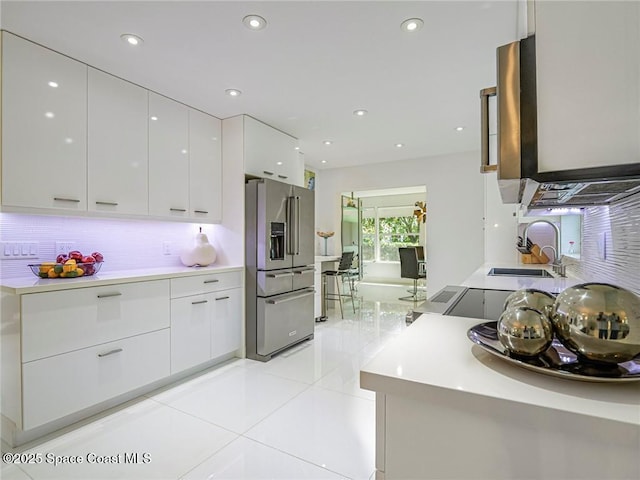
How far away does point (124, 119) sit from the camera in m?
2.46

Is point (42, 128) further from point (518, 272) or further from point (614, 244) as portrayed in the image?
point (518, 272)

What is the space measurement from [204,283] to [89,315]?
898 millimetres

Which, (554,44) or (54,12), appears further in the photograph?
(54,12)

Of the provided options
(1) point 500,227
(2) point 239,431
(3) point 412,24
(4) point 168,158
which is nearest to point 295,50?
(3) point 412,24

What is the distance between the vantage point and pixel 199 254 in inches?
120

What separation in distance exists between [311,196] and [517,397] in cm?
321

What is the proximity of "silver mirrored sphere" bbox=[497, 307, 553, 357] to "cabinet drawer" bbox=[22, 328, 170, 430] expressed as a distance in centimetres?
232

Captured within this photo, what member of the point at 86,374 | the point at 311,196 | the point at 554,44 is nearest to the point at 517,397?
the point at 554,44

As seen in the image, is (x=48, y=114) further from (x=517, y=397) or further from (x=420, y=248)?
(x=420, y=248)

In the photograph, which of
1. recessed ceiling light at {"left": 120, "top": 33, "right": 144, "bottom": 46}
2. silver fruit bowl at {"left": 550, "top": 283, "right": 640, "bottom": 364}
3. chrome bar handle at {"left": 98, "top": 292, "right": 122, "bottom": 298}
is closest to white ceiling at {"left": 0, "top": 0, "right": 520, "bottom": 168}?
recessed ceiling light at {"left": 120, "top": 33, "right": 144, "bottom": 46}

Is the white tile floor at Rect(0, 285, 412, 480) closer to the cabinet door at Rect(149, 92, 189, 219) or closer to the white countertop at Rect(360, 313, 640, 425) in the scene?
the white countertop at Rect(360, 313, 640, 425)

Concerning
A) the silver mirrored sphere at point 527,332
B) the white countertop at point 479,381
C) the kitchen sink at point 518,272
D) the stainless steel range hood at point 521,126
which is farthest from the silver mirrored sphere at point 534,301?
the kitchen sink at point 518,272

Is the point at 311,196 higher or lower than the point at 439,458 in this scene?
higher

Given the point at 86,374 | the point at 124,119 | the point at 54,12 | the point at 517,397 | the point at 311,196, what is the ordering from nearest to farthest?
1. the point at 517,397
2. the point at 54,12
3. the point at 86,374
4. the point at 124,119
5. the point at 311,196
